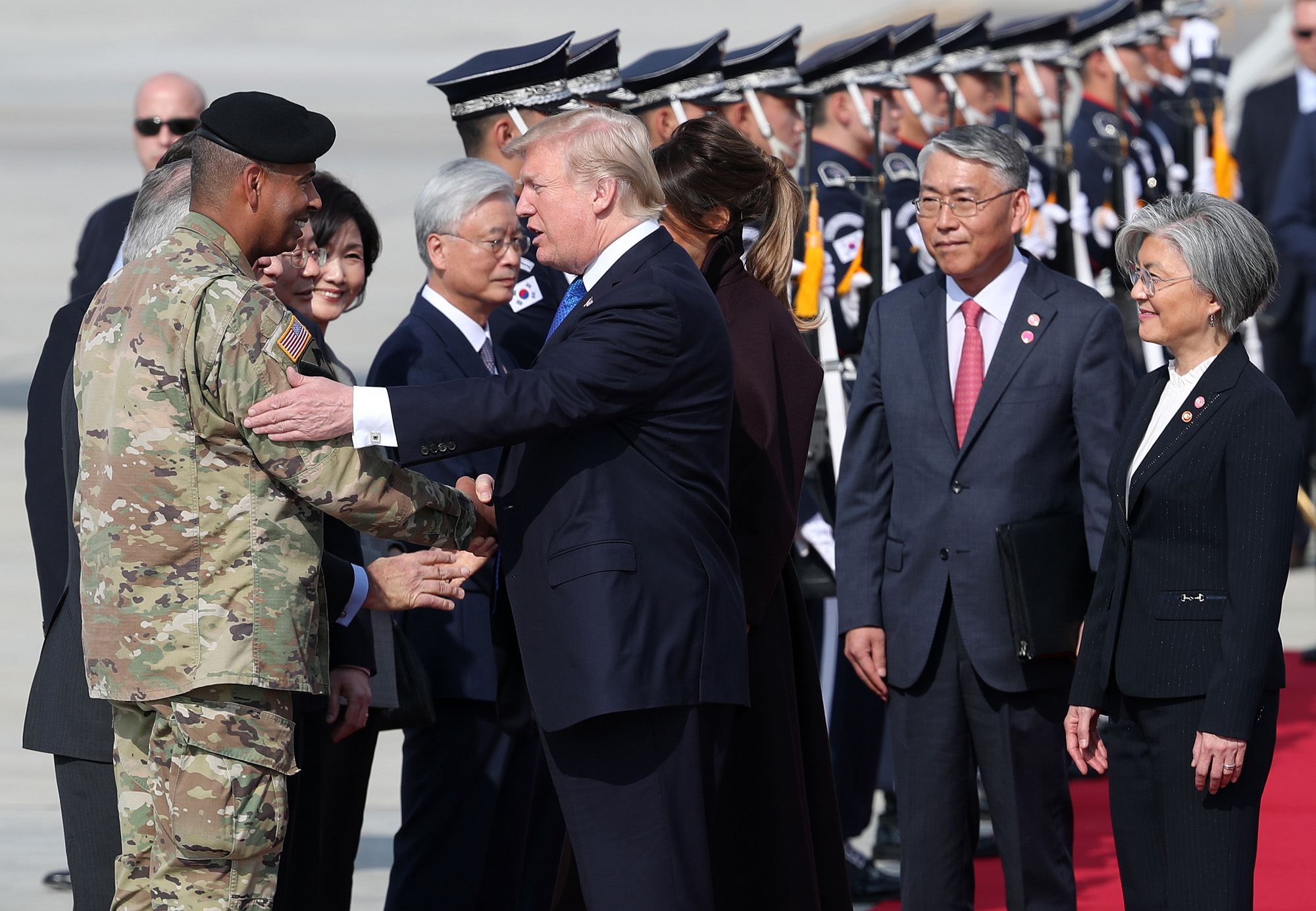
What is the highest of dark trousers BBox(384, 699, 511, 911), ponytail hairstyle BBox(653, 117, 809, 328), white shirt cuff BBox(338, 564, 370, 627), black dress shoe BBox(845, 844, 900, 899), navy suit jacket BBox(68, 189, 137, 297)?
ponytail hairstyle BBox(653, 117, 809, 328)

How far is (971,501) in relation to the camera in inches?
147

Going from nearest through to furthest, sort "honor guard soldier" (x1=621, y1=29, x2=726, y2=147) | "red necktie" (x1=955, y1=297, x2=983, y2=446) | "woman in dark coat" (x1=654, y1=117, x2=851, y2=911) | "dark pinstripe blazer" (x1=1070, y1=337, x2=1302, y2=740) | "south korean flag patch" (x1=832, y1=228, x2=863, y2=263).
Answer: "dark pinstripe blazer" (x1=1070, y1=337, x2=1302, y2=740) < "woman in dark coat" (x1=654, y1=117, x2=851, y2=911) < "red necktie" (x1=955, y1=297, x2=983, y2=446) < "honor guard soldier" (x1=621, y1=29, x2=726, y2=147) < "south korean flag patch" (x1=832, y1=228, x2=863, y2=263)

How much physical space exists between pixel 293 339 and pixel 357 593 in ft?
1.84

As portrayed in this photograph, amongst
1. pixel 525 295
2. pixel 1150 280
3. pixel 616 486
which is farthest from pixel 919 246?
pixel 616 486

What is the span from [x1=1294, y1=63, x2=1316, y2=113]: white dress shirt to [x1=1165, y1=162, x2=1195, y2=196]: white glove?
66 centimetres

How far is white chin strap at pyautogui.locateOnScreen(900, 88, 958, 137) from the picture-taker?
6660 millimetres

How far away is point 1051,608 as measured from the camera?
368cm

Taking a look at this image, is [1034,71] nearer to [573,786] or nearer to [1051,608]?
[1051,608]

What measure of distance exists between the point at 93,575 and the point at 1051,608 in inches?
72.0

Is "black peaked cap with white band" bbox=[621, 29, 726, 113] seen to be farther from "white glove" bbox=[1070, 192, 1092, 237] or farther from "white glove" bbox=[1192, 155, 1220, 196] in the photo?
"white glove" bbox=[1192, 155, 1220, 196]

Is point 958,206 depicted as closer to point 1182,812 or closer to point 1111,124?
point 1182,812

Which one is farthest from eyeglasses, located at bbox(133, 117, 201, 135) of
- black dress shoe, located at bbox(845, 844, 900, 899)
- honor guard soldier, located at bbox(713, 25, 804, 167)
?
black dress shoe, located at bbox(845, 844, 900, 899)

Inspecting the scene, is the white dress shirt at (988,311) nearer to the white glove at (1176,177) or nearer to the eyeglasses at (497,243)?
the eyeglasses at (497,243)

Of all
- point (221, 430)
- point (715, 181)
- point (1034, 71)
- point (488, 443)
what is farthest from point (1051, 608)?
point (1034, 71)
